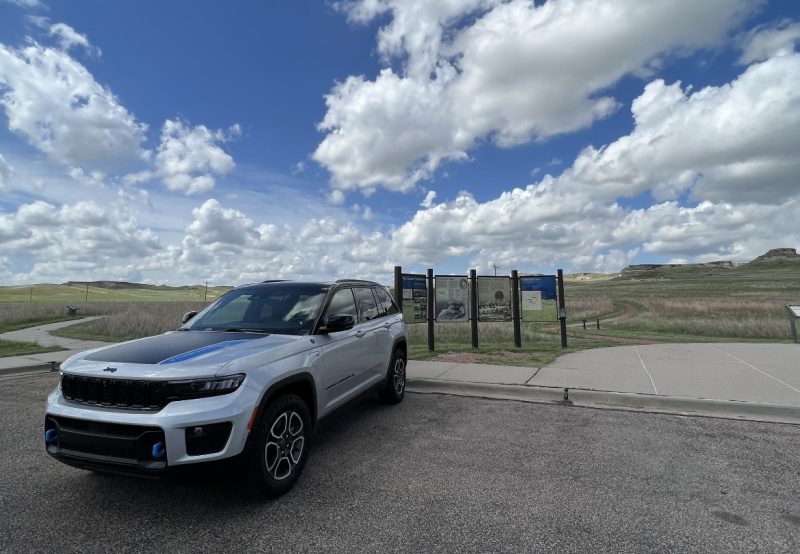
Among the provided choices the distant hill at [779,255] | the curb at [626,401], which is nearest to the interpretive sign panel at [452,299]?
the curb at [626,401]

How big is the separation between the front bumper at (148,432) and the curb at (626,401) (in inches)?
181

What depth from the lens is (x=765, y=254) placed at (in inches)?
7544

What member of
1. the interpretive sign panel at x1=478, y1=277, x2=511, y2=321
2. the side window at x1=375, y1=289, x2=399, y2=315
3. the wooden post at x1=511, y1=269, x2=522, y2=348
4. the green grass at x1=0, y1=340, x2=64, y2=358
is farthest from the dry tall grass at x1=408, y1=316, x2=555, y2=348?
the green grass at x1=0, y1=340, x2=64, y2=358

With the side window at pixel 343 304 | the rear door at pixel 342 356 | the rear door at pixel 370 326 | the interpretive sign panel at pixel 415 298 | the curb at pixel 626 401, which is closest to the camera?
the rear door at pixel 342 356

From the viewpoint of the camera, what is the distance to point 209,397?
10.6ft

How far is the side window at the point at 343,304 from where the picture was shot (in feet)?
16.3

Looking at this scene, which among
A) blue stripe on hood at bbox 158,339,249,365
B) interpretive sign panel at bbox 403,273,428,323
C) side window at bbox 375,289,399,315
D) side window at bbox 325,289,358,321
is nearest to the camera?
blue stripe on hood at bbox 158,339,249,365

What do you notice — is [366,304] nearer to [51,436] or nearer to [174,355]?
[174,355]

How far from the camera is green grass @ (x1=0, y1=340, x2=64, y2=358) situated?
1122cm

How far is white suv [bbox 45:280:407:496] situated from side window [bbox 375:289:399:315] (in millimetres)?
1872

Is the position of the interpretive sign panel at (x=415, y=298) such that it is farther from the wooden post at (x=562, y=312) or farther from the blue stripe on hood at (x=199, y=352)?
the blue stripe on hood at (x=199, y=352)

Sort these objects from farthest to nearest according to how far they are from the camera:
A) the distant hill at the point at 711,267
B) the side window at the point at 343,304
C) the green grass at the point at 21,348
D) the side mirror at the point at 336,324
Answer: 1. the distant hill at the point at 711,267
2. the green grass at the point at 21,348
3. the side window at the point at 343,304
4. the side mirror at the point at 336,324

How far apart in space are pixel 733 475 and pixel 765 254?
784 ft

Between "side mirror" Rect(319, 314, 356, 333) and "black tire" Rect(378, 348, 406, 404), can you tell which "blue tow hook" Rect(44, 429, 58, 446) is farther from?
"black tire" Rect(378, 348, 406, 404)
